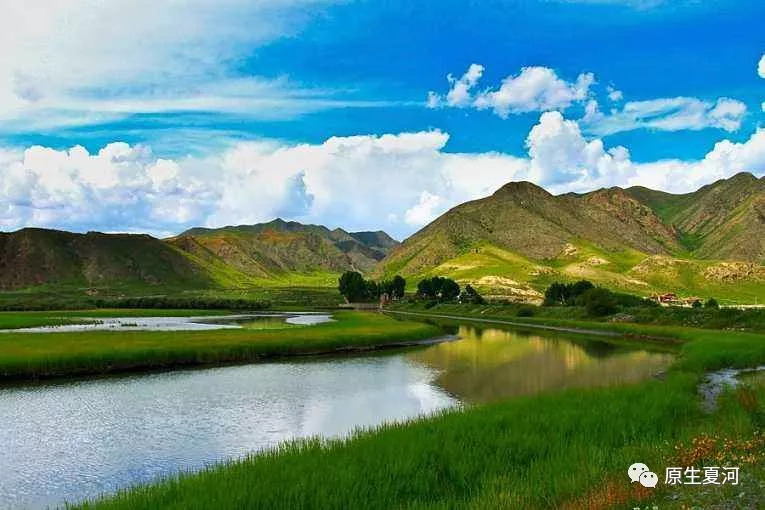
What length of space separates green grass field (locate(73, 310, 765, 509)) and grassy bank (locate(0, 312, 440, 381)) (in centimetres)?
3960

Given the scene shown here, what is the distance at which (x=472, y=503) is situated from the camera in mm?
16812

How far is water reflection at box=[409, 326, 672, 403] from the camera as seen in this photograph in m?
52.0

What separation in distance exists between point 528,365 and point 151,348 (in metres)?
41.8

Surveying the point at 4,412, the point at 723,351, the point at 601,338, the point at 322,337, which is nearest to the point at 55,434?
the point at 4,412

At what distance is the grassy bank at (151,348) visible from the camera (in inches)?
2207

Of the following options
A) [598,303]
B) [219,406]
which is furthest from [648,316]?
[219,406]

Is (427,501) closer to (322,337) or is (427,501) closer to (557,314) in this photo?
(322,337)

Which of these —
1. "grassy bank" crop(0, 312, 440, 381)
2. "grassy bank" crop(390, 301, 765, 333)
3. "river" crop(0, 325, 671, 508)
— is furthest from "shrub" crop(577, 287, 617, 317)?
"river" crop(0, 325, 671, 508)

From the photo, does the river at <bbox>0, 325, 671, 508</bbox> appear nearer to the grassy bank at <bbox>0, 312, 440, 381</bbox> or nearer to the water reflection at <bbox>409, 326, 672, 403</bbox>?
the water reflection at <bbox>409, 326, 672, 403</bbox>

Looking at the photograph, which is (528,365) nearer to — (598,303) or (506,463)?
(506,463)

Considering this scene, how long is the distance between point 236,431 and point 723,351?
51844 mm

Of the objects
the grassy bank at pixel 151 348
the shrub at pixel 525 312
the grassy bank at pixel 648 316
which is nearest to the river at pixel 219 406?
the grassy bank at pixel 151 348

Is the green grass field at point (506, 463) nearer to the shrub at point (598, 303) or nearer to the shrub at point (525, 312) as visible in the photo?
the shrub at point (598, 303)

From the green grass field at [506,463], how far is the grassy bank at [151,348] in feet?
130
